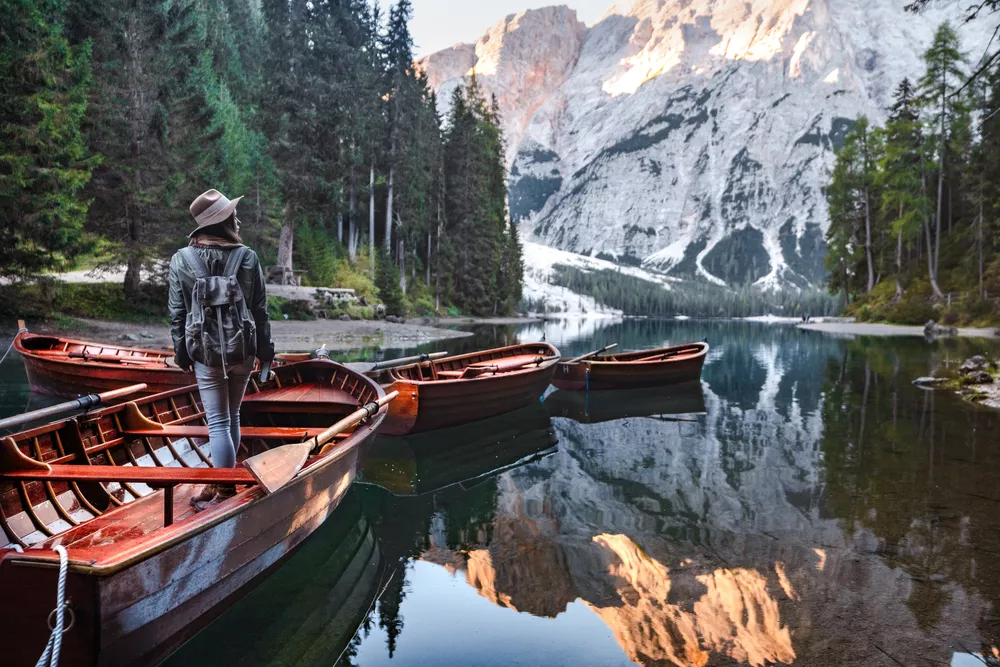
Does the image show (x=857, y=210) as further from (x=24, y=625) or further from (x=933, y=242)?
(x=24, y=625)

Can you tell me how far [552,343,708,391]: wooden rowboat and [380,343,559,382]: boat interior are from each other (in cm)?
95

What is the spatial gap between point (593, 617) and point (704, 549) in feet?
6.41

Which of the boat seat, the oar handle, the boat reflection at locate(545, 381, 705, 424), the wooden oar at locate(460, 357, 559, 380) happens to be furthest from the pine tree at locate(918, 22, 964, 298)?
the boat seat

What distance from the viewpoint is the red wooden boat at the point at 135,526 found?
2.99 m

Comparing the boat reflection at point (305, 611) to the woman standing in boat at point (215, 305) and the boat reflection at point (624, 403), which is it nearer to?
the woman standing in boat at point (215, 305)

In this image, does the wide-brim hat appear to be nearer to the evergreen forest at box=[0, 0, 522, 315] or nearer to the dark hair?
the dark hair

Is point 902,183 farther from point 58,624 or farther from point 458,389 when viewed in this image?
point 58,624

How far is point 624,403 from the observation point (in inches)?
625

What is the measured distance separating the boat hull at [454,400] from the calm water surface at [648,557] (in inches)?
18.3

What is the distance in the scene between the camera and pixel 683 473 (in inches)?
368

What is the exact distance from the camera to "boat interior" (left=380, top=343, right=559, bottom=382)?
1234 centimetres

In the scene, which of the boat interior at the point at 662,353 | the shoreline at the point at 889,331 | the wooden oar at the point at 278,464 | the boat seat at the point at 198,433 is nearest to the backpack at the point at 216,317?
the wooden oar at the point at 278,464

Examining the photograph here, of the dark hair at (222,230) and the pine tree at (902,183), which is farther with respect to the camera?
the pine tree at (902,183)

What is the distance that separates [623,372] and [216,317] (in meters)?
13.1
